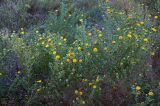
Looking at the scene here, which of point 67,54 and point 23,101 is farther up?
point 67,54

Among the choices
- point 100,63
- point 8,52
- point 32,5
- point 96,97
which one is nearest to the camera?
point 96,97

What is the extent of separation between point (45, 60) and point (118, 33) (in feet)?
2.95

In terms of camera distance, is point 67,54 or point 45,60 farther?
point 45,60

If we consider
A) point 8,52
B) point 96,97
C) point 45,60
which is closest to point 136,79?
point 96,97

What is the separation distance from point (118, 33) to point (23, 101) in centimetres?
132

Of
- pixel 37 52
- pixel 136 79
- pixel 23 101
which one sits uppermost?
pixel 37 52

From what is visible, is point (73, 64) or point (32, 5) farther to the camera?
point (32, 5)

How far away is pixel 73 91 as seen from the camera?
11.3 ft

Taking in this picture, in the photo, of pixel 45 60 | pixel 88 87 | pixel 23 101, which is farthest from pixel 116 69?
pixel 23 101

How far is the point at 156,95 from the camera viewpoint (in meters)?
3.54

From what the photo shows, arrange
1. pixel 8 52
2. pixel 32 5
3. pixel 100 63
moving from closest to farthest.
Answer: pixel 100 63 → pixel 8 52 → pixel 32 5

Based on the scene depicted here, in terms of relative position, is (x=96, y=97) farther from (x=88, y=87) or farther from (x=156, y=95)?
(x=156, y=95)

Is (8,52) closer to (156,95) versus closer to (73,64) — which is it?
(73,64)

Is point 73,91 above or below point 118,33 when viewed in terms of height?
below
